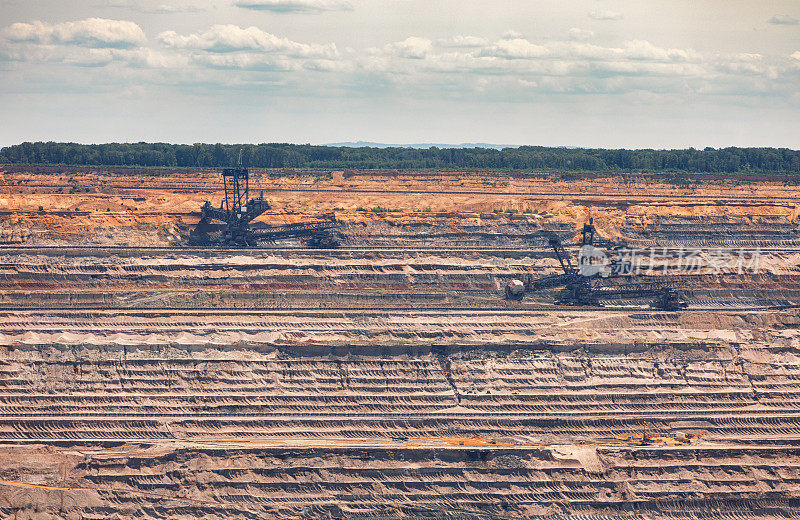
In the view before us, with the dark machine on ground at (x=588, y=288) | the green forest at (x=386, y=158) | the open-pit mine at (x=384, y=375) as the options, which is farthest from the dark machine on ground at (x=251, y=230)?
the green forest at (x=386, y=158)

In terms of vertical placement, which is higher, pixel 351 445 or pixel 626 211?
pixel 626 211

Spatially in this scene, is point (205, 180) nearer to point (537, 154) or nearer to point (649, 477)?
point (537, 154)

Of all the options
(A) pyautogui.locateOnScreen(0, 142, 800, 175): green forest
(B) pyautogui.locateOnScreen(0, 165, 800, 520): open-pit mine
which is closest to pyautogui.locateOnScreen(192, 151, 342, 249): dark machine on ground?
(B) pyautogui.locateOnScreen(0, 165, 800, 520): open-pit mine

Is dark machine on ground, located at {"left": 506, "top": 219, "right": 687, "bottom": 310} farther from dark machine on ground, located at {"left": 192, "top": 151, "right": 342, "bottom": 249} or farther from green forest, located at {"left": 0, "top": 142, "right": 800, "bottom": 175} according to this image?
green forest, located at {"left": 0, "top": 142, "right": 800, "bottom": 175}

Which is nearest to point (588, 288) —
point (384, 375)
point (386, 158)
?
point (384, 375)

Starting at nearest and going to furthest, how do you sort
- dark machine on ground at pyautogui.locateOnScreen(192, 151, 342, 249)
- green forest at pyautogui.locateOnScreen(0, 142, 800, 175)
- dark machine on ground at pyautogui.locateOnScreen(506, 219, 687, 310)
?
dark machine on ground at pyautogui.locateOnScreen(506, 219, 687, 310)
dark machine on ground at pyautogui.locateOnScreen(192, 151, 342, 249)
green forest at pyautogui.locateOnScreen(0, 142, 800, 175)

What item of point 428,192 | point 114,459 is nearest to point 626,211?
point 428,192

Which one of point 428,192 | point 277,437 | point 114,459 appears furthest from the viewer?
point 428,192
